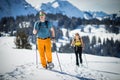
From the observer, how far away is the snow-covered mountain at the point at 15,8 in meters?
7.31

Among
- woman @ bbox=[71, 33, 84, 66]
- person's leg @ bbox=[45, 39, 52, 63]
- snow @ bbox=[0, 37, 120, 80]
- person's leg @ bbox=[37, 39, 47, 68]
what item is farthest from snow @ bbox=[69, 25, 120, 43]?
person's leg @ bbox=[37, 39, 47, 68]

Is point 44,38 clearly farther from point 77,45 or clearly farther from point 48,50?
point 77,45

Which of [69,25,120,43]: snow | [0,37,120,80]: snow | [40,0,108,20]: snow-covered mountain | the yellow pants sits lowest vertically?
[0,37,120,80]: snow

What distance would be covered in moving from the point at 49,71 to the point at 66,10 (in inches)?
110

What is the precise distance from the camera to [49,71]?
20.4 feet

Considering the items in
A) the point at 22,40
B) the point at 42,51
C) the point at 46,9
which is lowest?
the point at 42,51

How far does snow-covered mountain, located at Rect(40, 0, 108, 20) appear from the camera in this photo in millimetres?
7523

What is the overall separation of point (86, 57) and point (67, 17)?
171cm

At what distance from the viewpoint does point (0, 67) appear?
6676 mm

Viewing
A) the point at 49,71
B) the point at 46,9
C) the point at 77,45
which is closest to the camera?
the point at 49,71

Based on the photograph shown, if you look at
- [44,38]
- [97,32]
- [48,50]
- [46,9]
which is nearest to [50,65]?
[48,50]

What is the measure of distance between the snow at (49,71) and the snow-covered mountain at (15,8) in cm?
91

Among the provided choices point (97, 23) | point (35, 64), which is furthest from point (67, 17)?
point (35, 64)

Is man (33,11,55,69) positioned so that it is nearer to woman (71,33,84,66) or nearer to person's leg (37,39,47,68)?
person's leg (37,39,47,68)
